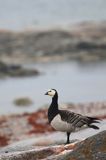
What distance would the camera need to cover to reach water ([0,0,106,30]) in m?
121

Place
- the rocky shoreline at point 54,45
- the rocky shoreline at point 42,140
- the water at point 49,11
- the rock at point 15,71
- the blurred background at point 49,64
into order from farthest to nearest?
the water at point 49,11
the rocky shoreline at point 54,45
the rock at point 15,71
the blurred background at point 49,64
the rocky shoreline at point 42,140

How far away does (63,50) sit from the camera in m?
84.7

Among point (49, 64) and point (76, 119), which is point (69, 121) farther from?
point (49, 64)

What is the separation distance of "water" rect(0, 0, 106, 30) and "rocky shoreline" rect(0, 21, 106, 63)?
24.4 m

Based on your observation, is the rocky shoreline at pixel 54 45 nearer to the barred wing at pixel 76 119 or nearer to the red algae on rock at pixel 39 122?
the red algae on rock at pixel 39 122

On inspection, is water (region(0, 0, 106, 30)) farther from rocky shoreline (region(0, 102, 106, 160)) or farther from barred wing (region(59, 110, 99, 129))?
barred wing (region(59, 110, 99, 129))

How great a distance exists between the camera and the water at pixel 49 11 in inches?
4749

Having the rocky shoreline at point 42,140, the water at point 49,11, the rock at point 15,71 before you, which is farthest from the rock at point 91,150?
the water at point 49,11

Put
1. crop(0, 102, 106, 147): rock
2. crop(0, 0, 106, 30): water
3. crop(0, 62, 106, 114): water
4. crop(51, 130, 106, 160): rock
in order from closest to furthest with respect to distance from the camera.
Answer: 1. crop(51, 130, 106, 160): rock
2. crop(0, 102, 106, 147): rock
3. crop(0, 62, 106, 114): water
4. crop(0, 0, 106, 30): water

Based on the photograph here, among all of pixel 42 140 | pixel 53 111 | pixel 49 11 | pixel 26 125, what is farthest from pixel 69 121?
pixel 49 11

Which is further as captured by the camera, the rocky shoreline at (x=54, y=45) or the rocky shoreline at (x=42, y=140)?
the rocky shoreline at (x=54, y=45)

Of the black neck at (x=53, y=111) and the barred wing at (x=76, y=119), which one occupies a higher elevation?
the black neck at (x=53, y=111)

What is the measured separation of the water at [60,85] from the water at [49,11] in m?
41.7

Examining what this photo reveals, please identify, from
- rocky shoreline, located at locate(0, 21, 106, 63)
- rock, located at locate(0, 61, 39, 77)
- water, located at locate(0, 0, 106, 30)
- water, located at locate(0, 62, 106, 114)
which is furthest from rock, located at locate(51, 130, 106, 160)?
water, located at locate(0, 0, 106, 30)
